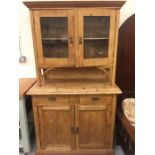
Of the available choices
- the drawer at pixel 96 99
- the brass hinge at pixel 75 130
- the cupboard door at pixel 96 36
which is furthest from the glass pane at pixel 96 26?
the brass hinge at pixel 75 130

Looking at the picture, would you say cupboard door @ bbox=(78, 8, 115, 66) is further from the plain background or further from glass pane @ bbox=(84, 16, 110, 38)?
the plain background

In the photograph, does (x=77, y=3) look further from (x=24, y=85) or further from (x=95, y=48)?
(x=24, y=85)

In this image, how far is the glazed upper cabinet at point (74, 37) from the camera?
67.4 inches

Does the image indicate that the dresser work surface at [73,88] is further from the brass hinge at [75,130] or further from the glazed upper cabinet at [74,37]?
the brass hinge at [75,130]

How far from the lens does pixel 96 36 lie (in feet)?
6.05

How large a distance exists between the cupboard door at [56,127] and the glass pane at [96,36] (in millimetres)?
640

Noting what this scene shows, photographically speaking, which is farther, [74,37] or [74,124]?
[74,124]

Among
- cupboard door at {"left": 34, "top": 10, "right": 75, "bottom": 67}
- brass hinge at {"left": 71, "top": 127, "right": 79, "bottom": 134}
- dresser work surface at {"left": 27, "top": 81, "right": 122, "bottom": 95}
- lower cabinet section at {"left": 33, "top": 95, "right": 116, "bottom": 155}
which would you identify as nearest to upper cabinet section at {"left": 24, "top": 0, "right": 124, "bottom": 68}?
cupboard door at {"left": 34, "top": 10, "right": 75, "bottom": 67}

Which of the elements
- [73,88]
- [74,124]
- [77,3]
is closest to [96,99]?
[73,88]

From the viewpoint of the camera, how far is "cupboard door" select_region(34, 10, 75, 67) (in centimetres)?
172
